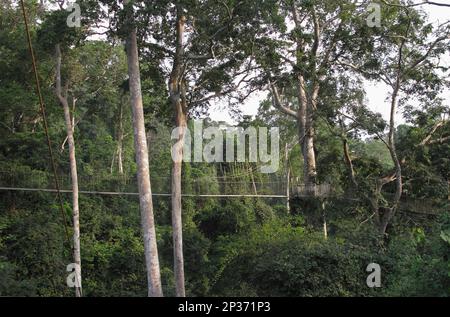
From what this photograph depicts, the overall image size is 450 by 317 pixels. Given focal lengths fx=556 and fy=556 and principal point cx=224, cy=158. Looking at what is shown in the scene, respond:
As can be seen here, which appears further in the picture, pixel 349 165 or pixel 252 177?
pixel 252 177

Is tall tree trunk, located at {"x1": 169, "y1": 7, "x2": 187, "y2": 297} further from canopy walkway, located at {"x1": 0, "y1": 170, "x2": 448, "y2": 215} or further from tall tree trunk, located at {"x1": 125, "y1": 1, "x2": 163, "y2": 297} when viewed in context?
canopy walkway, located at {"x1": 0, "y1": 170, "x2": 448, "y2": 215}

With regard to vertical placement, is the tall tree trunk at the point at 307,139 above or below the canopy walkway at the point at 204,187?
above

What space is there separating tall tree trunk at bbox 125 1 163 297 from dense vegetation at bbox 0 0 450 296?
581 mm

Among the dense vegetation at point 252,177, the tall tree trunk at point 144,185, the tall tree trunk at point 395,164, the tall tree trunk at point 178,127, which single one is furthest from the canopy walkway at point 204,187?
the tall tree trunk at point 144,185

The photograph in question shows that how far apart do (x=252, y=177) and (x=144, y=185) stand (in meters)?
10.4

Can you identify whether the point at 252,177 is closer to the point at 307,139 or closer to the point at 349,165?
the point at 307,139

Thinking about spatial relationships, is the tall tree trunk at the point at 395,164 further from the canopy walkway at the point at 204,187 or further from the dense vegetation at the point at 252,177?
the canopy walkway at the point at 204,187

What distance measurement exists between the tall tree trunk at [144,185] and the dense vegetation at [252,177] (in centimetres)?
58

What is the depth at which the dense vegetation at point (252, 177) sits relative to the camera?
11177mm

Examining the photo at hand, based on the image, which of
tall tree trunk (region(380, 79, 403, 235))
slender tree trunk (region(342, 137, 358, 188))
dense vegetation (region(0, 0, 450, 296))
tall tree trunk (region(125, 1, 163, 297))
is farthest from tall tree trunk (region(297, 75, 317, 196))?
tall tree trunk (region(125, 1, 163, 297))

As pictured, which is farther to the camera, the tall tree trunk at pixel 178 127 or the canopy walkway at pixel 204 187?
the canopy walkway at pixel 204 187

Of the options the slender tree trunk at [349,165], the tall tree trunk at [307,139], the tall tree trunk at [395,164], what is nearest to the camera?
the tall tree trunk at [395,164]

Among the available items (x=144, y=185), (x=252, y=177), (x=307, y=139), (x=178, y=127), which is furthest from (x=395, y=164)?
(x=252, y=177)

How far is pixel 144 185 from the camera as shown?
1033cm
